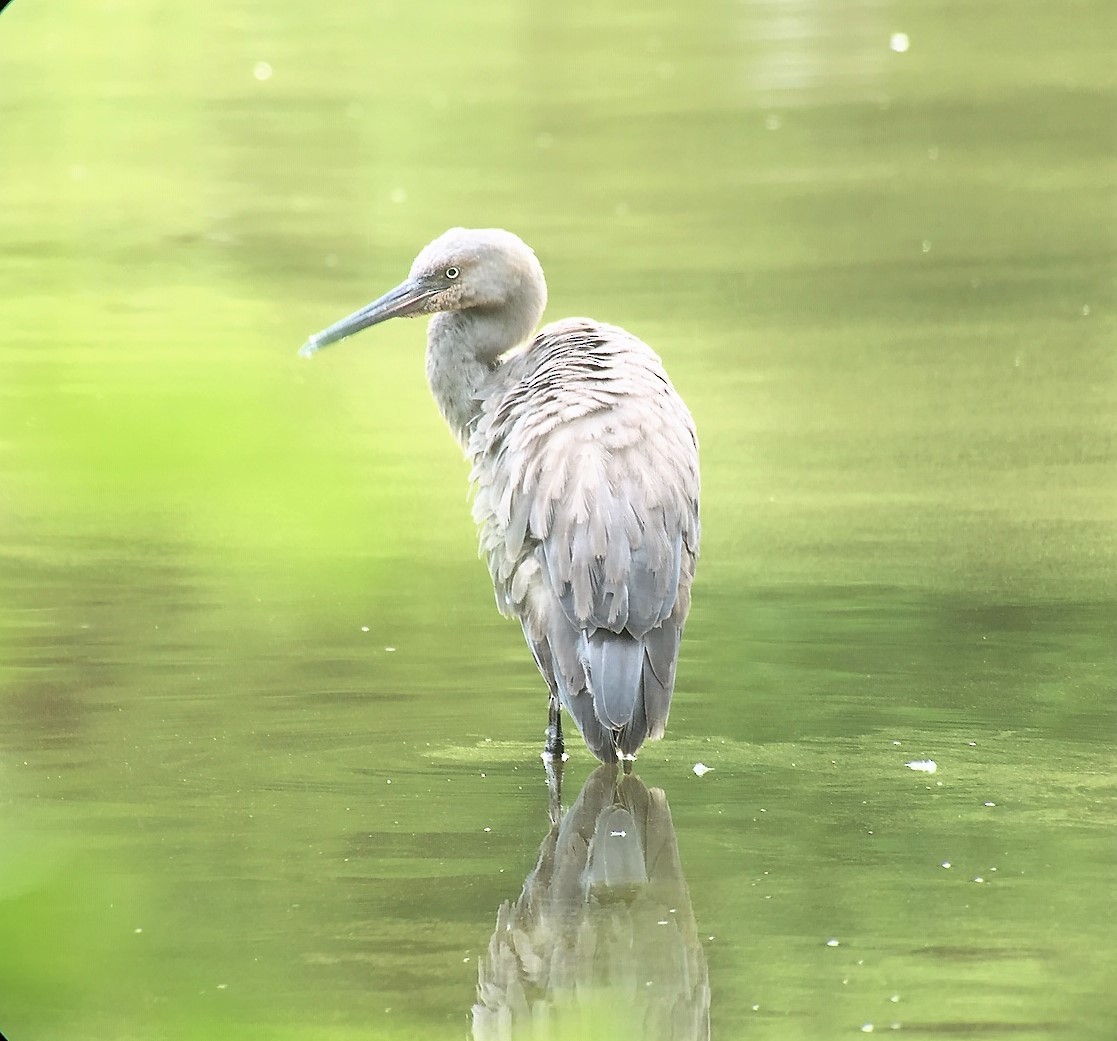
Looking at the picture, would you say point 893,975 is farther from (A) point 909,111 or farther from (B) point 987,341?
(A) point 909,111

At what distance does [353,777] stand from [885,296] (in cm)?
591

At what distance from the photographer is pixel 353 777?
18.0 feet

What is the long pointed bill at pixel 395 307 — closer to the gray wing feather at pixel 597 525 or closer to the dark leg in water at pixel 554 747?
the gray wing feather at pixel 597 525

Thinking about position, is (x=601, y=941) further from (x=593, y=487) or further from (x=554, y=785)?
(x=593, y=487)

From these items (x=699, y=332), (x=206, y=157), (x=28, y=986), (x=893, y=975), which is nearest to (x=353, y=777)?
(x=893, y=975)

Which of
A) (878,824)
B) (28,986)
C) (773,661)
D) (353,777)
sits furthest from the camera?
(773,661)

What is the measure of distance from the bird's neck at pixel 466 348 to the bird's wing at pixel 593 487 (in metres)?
0.36

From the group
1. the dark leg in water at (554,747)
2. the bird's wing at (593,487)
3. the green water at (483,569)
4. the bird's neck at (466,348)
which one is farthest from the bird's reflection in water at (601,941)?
the bird's neck at (466,348)

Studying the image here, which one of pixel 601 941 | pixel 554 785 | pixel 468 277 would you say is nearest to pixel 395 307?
pixel 468 277

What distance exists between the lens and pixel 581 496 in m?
5.31

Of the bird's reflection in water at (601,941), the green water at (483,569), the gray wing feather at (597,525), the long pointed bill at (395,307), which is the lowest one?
the green water at (483,569)

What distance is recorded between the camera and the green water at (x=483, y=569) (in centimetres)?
450

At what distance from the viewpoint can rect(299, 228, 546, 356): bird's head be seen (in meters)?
6.18

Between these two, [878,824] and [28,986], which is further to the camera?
[878,824]
